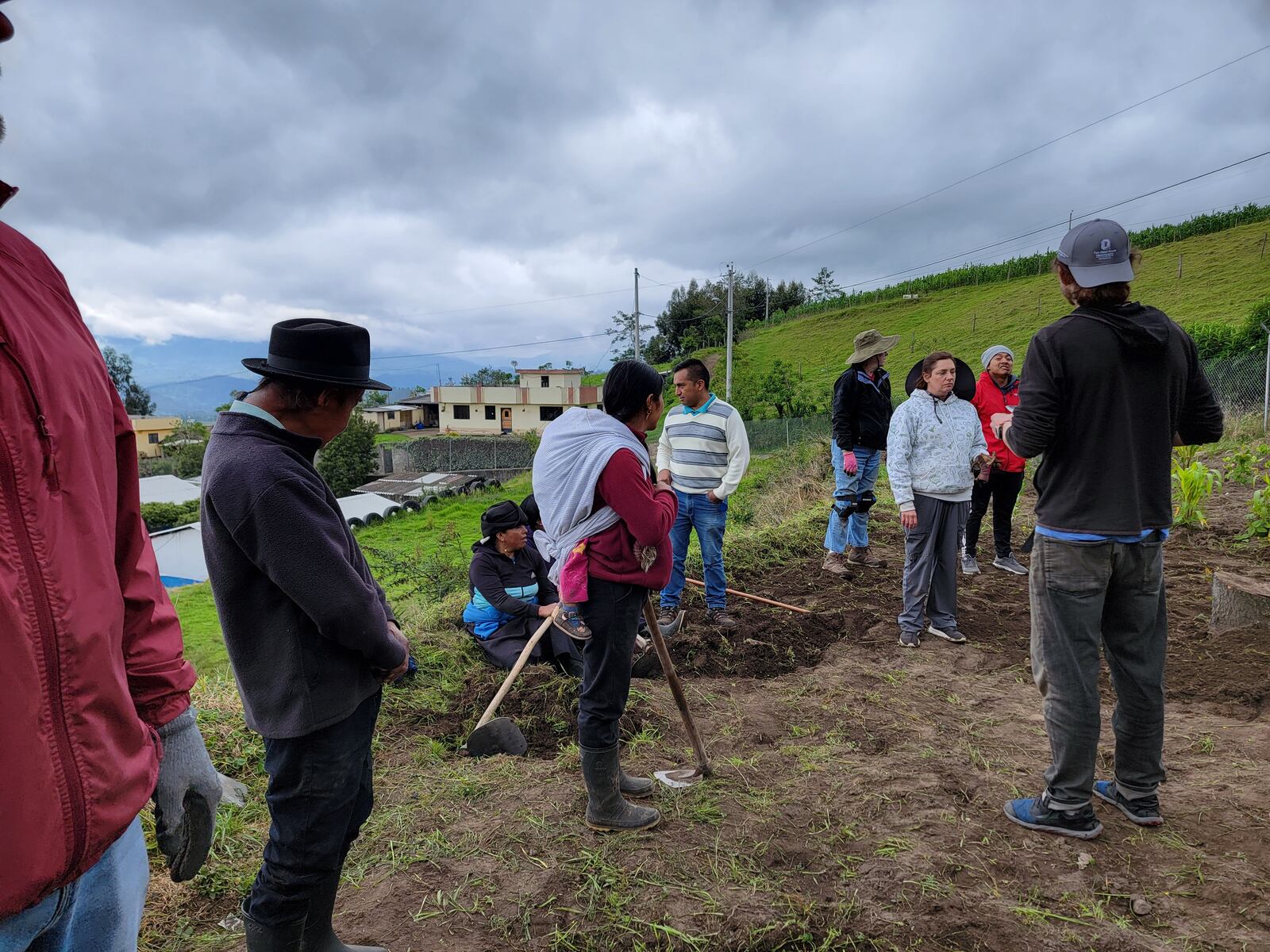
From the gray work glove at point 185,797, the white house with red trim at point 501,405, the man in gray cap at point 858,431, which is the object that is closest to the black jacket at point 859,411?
the man in gray cap at point 858,431

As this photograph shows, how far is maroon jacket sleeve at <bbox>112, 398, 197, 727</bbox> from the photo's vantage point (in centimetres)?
129

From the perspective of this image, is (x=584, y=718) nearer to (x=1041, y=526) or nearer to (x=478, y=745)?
(x=478, y=745)

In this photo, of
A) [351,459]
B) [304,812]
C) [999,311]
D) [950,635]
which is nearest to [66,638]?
[304,812]

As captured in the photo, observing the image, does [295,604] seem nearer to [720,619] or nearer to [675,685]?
[675,685]

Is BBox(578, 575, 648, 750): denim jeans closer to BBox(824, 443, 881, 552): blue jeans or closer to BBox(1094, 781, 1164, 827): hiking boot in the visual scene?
BBox(1094, 781, 1164, 827): hiking boot

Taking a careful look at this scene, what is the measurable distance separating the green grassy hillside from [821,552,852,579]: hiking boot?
58.5 feet

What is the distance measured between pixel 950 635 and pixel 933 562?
1.78ft

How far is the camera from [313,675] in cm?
186

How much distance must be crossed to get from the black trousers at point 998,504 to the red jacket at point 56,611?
20.7 feet

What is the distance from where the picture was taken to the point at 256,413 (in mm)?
1869

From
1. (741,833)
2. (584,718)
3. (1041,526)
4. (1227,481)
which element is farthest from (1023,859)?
(1227,481)

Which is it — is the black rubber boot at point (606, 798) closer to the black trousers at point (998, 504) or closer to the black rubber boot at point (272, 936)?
the black rubber boot at point (272, 936)

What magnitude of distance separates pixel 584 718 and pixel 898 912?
1278 millimetres

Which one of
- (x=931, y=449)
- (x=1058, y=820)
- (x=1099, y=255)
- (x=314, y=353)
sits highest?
(x=1099, y=255)
